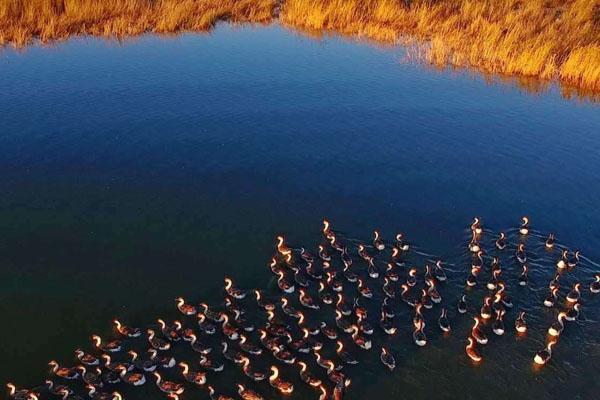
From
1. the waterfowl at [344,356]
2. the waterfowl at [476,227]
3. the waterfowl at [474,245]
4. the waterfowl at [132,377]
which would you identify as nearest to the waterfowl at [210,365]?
the waterfowl at [132,377]

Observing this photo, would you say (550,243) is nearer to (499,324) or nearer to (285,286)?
(499,324)

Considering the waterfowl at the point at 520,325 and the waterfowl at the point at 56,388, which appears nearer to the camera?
the waterfowl at the point at 56,388

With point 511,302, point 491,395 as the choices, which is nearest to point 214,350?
point 491,395

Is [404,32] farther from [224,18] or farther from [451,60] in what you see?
[224,18]

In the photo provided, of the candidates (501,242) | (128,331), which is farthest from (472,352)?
(128,331)

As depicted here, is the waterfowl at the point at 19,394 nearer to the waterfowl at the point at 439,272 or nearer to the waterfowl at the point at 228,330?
the waterfowl at the point at 228,330

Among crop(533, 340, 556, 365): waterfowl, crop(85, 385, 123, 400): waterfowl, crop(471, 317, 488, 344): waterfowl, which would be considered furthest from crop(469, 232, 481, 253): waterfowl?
crop(85, 385, 123, 400): waterfowl

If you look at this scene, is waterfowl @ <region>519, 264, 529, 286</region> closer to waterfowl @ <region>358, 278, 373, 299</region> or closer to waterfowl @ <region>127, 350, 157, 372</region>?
waterfowl @ <region>358, 278, 373, 299</region>
